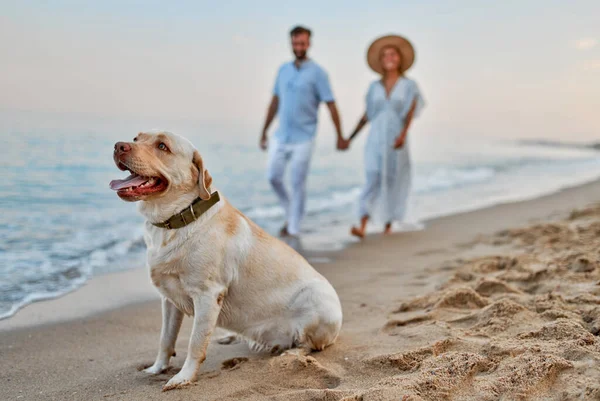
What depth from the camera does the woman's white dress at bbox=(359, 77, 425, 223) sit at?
315 inches

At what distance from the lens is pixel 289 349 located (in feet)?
11.1

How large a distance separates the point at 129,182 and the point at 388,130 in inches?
226

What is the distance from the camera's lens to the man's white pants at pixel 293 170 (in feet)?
25.8

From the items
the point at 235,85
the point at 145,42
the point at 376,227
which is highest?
the point at 145,42

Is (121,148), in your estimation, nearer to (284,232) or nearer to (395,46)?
(284,232)

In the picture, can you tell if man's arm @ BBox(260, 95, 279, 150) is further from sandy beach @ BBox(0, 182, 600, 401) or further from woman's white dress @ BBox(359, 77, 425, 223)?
sandy beach @ BBox(0, 182, 600, 401)

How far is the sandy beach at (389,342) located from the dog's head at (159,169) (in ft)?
3.34

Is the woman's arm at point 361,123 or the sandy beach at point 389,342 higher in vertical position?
the woman's arm at point 361,123

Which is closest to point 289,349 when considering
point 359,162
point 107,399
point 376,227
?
point 107,399

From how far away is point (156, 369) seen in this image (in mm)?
3291

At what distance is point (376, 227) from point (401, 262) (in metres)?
2.57

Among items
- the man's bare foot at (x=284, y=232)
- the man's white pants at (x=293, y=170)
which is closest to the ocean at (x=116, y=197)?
the man's bare foot at (x=284, y=232)

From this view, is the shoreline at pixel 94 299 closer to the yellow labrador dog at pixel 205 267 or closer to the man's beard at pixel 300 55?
the yellow labrador dog at pixel 205 267

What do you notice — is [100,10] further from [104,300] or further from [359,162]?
[104,300]
